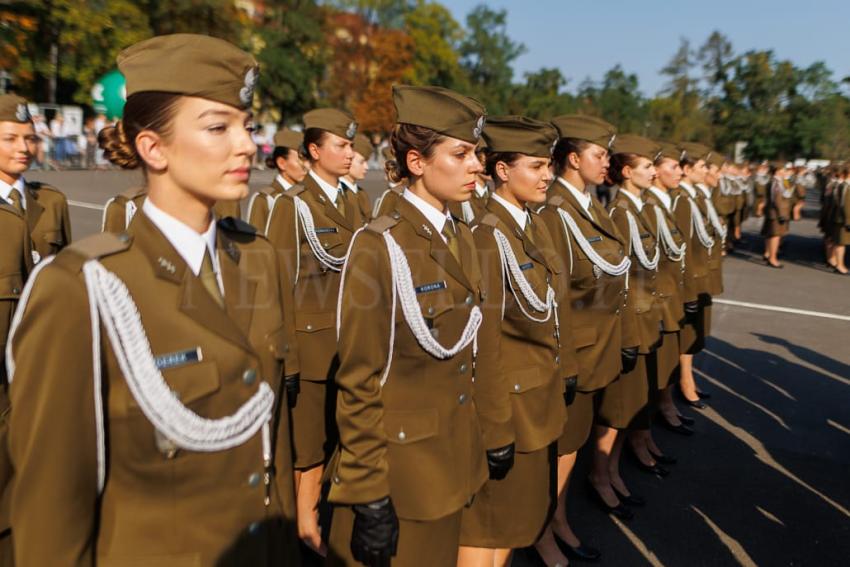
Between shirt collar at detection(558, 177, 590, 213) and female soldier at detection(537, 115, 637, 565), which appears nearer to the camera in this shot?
female soldier at detection(537, 115, 637, 565)

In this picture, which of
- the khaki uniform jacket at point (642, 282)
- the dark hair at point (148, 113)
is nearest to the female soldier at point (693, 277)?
the khaki uniform jacket at point (642, 282)

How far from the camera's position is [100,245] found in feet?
5.27

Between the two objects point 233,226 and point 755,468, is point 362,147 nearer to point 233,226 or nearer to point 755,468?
point 755,468

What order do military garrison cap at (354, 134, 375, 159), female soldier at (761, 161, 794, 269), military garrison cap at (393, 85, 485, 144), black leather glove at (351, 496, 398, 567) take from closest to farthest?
black leather glove at (351, 496, 398, 567) < military garrison cap at (393, 85, 485, 144) < military garrison cap at (354, 134, 375, 159) < female soldier at (761, 161, 794, 269)

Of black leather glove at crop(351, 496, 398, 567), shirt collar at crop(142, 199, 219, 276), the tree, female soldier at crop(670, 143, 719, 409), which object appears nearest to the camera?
shirt collar at crop(142, 199, 219, 276)

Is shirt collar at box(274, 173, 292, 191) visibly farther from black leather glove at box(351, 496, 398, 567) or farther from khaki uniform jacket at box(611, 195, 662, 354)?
black leather glove at box(351, 496, 398, 567)

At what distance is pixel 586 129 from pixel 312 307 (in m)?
2.00

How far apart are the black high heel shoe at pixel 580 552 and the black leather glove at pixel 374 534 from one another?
6.52 ft

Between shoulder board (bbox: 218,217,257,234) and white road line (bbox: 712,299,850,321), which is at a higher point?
shoulder board (bbox: 218,217,257,234)

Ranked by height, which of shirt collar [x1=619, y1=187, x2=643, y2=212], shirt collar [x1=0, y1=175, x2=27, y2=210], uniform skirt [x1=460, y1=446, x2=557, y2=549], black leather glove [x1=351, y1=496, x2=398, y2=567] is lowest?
uniform skirt [x1=460, y1=446, x2=557, y2=549]

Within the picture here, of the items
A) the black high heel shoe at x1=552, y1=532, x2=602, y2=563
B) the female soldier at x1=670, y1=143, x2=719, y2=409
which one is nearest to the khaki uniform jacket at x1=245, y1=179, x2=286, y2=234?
the black high heel shoe at x1=552, y1=532, x2=602, y2=563

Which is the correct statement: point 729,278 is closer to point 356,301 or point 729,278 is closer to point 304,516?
point 304,516

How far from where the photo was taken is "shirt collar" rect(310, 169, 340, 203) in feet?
15.9

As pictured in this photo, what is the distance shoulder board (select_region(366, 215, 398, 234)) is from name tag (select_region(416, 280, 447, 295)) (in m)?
0.25
